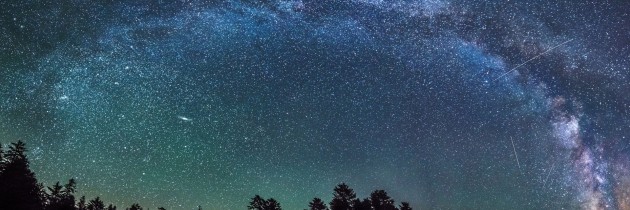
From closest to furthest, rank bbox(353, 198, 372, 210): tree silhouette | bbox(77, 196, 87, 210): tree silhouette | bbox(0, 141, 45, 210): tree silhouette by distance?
1. bbox(0, 141, 45, 210): tree silhouette
2. bbox(353, 198, 372, 210): tree silhouette
3. bbox(77, 196, 87, 210): tree silhouette

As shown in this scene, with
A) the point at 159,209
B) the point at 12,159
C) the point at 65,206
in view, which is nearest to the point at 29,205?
the point at 12,159

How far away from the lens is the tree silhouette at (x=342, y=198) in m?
25.1

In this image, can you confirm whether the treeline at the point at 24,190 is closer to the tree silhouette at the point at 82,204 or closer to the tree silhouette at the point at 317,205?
the tree silhouette at the point at 82,204

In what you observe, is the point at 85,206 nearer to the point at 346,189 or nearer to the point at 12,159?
the point at 12,159

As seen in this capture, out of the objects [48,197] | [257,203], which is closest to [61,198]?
[48,197]

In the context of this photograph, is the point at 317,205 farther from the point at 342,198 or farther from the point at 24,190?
the point at 24,190

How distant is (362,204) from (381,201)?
1.32 m

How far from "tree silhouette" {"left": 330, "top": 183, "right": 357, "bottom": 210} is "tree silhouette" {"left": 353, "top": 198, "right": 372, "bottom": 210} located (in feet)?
1.06

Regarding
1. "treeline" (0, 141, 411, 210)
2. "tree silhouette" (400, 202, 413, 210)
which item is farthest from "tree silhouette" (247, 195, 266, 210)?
"tree silhouette" (400, 202, 413, 210)

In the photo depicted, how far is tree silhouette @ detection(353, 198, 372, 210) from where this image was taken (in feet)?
80.2

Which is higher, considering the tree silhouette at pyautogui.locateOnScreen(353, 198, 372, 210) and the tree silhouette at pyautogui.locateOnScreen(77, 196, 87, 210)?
the tree silhouette at pyautogui.locateOnScreen(77, 196, 87, 210)

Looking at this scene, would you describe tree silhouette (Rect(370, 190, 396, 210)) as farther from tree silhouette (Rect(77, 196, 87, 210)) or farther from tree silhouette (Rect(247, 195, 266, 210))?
tree silhouette (Rect(77, 196, 87, 210))

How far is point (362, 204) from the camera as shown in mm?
24656

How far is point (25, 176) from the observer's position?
22781 millimetres
